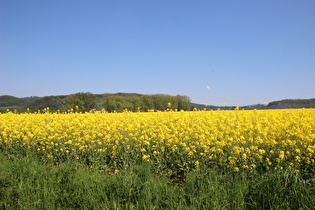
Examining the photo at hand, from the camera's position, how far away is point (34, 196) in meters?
3.48

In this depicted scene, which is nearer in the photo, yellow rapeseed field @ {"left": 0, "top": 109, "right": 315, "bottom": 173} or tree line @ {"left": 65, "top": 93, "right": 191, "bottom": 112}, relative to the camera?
yellow rapeseed field @ {"left": 0, "top": 109, "right": 315, "bottom": 173}

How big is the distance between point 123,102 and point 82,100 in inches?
559

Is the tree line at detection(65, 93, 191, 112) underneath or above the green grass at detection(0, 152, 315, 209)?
above

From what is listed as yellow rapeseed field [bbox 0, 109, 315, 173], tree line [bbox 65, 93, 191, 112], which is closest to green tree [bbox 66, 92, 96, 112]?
tree line [bbox 65, 93, 191, 112]

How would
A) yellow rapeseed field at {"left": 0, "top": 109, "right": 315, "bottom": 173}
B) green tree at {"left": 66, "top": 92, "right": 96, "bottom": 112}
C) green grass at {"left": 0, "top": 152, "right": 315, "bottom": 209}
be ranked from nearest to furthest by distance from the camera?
green grass at {"left": 0, "top": 152, "right": 315, "bottom": 209}, yellow rapeseed field at {"left": 0, "top": 109, "right": 315, "bottom": 173}, green tree at {"left": 66, "top": 92, "right": 96, "bottom": 112}

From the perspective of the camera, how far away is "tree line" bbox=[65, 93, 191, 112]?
63219mm

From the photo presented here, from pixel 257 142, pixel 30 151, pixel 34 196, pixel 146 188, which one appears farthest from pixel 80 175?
pixel 257 142

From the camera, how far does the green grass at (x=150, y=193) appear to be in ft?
9.83

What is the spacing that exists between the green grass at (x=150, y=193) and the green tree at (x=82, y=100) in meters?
63.5

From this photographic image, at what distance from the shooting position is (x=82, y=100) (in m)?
66.7

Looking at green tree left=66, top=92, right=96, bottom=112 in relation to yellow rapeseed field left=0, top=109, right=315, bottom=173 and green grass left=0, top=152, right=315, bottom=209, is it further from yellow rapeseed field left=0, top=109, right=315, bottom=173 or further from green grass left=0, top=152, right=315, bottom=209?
green grass left=0, top=152, right=315, bottom=209

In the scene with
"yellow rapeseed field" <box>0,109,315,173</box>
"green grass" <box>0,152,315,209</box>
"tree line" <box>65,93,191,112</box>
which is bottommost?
"green grass" <box>0,152,315,209</box>

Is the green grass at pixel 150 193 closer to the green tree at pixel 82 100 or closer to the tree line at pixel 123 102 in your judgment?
the tree line at pixel 123 102

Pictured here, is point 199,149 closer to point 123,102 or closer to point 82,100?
point 123,102
